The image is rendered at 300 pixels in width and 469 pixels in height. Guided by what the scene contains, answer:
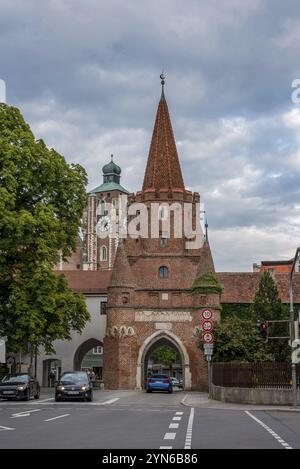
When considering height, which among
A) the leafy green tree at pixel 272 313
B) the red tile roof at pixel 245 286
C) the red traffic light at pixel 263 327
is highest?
the red tile roof at pixel 245 286

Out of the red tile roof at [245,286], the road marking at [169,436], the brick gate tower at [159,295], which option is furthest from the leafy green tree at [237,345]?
the road marking at [169,436]

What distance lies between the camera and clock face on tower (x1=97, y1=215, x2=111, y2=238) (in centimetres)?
13912

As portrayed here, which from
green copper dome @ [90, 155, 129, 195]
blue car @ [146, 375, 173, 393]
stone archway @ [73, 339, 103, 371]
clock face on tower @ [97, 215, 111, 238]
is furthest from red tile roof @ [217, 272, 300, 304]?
green copper dome @ [90, 155, 129, 195]

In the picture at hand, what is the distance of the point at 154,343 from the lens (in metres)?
57.2

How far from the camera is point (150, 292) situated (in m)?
57.4

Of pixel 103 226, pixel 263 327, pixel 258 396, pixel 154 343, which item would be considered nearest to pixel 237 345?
pixel 258 396

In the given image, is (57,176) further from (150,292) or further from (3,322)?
(150,292)

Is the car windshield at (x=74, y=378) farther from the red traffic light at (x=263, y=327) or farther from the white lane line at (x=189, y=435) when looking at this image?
the white lane line at (x=189, y=435)

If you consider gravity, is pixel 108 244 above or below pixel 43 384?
above

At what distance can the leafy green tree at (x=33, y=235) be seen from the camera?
33531mm

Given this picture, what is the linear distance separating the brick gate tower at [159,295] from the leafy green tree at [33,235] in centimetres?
1871

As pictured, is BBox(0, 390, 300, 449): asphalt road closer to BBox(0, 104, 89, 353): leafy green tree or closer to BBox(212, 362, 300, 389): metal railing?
BBox(212, 362, 300, 389): metal railing
